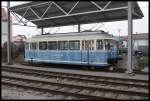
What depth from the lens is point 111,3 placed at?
62.5 ft

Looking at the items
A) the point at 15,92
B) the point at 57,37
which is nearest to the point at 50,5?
the point at 57,37

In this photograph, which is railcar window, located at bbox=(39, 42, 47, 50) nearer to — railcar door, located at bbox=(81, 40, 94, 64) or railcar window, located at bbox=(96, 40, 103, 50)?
railcar door, located at bbox=(81, 40, 94, 64)

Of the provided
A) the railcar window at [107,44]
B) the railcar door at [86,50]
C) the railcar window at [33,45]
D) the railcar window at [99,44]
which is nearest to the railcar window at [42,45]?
the railcar window at [33,45]

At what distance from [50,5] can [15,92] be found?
11500mm

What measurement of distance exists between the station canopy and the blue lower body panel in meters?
2.80

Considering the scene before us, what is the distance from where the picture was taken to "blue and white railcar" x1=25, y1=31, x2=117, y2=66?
63.7ft

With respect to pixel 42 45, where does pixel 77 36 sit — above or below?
above

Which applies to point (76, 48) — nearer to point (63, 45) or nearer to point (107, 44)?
point (63, 45)

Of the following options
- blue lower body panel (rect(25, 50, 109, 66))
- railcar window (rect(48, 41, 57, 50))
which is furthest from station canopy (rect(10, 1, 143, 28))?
blue lower body panel (rect(25, 50, 109, 66))

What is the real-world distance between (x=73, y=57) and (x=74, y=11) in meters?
3.99

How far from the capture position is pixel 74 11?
22312 mm

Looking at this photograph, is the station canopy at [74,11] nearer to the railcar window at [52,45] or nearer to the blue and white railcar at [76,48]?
the blue and white railcar at [76,48]

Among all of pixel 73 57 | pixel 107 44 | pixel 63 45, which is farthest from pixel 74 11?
pixel 107 44

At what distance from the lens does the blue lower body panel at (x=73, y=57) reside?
19.4 m
